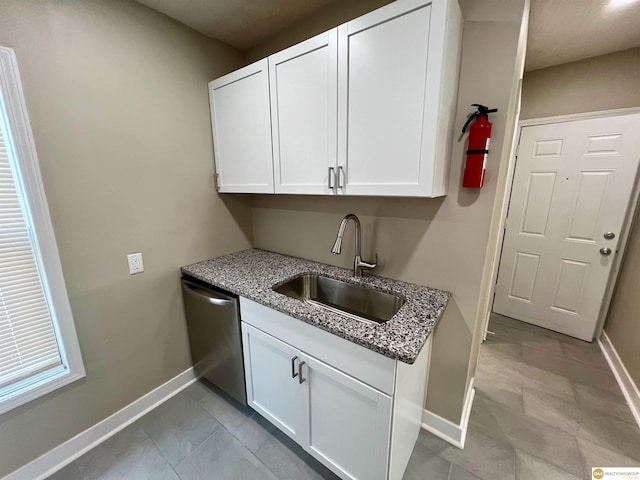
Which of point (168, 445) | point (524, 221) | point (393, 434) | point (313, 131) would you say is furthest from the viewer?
point (524, 221)

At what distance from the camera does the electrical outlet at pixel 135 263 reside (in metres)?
1.55

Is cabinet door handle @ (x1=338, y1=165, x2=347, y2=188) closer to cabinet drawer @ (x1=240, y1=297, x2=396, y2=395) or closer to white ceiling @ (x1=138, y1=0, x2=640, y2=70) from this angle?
cabinet drawer @ (x1=240, y1=297, x2=396, y2=395)

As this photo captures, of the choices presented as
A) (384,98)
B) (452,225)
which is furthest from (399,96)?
(452,225)

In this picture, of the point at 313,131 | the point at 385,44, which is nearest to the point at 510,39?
the point at 385,44

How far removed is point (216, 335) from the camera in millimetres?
1658

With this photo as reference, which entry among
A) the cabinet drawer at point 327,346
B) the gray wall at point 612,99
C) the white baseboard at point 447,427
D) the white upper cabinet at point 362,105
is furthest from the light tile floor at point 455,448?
the white upper cabinet at point 362,105

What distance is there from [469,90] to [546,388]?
2165 millimetres

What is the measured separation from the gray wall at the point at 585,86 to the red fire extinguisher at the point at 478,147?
1.94 metres

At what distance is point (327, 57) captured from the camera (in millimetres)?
1235

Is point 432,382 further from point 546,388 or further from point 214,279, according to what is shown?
point 214,279

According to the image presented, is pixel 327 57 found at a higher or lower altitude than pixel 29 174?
higher

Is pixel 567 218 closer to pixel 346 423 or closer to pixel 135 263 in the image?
pixel 346 423

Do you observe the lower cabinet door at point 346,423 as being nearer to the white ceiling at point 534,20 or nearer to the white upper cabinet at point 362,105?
the white upper cabinet at point 362,105

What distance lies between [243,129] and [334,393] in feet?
5.27
